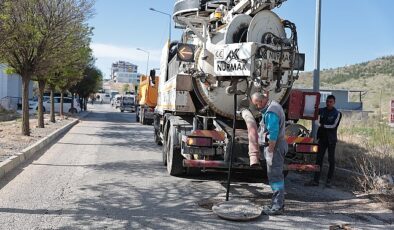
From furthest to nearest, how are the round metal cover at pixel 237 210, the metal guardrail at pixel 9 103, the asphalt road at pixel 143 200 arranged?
the metal guardrail at pixel 9 103 < the round metal cover at pixel 237 210 < the asphalt road at pixel 143 200

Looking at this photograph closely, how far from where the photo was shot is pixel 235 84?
25.7ft

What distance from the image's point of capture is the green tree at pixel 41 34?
46.6ft

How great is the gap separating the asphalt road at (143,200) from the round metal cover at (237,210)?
0.10 meters

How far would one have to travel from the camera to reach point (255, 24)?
24.6 feet

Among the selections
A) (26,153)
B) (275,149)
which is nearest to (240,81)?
(275,149)

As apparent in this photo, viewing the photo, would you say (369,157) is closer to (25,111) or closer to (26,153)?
(26,153)

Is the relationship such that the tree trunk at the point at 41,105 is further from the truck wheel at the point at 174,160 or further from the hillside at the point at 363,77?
the hillside at the point at 363,77

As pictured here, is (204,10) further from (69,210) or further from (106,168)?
(69,210)

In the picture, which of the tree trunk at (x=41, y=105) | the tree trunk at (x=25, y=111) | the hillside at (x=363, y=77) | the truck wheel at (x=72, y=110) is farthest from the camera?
the hillside at (x=363, y=77)

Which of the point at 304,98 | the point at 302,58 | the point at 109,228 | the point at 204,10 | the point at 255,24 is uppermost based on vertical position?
the point at 204,10

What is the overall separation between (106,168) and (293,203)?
4.54 metres

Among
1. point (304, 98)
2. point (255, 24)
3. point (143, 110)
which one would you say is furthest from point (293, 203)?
point (143, 110)

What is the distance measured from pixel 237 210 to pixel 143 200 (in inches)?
60.2

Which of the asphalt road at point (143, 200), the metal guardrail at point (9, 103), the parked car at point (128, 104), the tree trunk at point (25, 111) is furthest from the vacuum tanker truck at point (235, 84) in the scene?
the parked car at point (128, 104)
